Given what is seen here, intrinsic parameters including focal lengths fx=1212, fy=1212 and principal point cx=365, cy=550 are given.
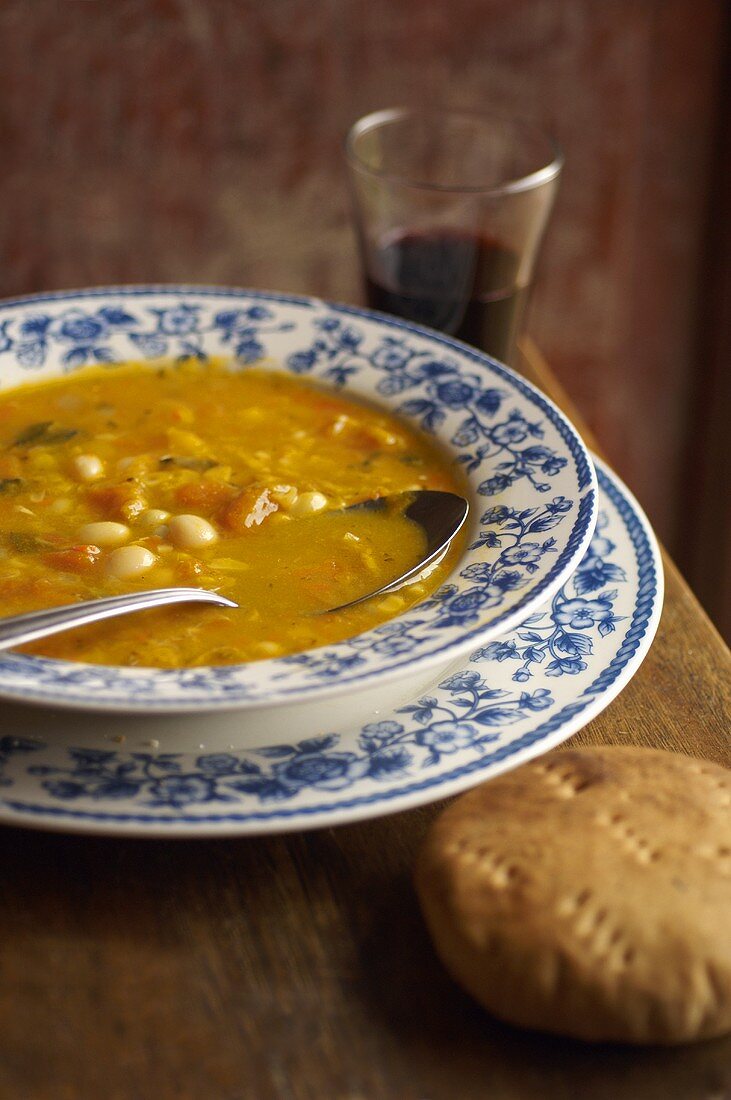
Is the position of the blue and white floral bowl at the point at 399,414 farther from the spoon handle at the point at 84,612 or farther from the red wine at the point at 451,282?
the red wine at the point at 451,282

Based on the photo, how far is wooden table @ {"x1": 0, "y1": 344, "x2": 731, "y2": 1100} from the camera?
119 centimetres

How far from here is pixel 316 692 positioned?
1332 millimetres

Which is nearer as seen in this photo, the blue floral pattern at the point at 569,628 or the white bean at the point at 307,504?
the blue floral pattern at the point at 569,628

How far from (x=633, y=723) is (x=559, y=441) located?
1.49 feet

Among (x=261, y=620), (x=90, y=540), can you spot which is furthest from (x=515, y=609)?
(x=90, y=540)

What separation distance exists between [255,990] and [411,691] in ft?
1.51

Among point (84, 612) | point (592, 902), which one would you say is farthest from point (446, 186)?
point (592, 902)

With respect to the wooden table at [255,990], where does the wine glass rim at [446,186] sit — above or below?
above

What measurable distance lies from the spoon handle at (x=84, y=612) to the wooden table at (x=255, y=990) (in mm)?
252

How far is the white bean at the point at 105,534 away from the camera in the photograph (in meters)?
1.75

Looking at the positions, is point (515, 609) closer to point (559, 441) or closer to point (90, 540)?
point (559, 441)

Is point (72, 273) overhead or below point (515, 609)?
below

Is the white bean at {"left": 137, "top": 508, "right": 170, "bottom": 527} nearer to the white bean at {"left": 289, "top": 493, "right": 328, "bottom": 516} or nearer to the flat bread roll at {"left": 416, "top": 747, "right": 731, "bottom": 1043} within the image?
the white bean at {"left": 289, "top": 493, "right": 328, "bottom": 516}

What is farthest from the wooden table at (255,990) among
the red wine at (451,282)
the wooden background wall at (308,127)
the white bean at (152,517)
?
the wooden background wall at (308,127)
